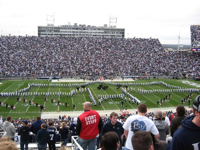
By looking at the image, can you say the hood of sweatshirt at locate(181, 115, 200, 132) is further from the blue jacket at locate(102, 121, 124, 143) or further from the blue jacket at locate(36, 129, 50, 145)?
the blue jacket at locate(36, 129, 50, 145)

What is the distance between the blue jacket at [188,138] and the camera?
207 centimetres

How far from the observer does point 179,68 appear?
40.1 meters

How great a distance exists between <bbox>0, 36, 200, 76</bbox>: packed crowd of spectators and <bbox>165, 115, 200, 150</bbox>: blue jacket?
33.5 m

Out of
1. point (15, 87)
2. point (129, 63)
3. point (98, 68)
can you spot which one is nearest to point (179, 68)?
point (129, 63)

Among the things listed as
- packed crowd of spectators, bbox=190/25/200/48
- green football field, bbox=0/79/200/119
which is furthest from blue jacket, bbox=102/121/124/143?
packed crowd of spectators, bbox=190/25/200/48

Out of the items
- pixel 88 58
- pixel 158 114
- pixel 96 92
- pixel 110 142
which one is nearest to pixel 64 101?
pixel 96 92

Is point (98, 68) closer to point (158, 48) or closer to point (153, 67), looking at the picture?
point (153, 67)

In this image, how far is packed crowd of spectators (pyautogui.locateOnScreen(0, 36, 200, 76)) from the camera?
118 ft

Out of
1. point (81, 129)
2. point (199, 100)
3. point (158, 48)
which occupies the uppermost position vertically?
point (158, 48)

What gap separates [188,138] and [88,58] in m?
39.5

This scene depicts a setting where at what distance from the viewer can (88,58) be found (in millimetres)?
41219

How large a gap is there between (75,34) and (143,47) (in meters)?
21.6

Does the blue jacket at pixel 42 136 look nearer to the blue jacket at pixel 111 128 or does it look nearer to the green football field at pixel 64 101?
the blue jacket at pixel 111 128

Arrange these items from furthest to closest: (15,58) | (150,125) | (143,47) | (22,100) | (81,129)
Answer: (143,47), (15,58), (22,100), (81,129), (150,125)
